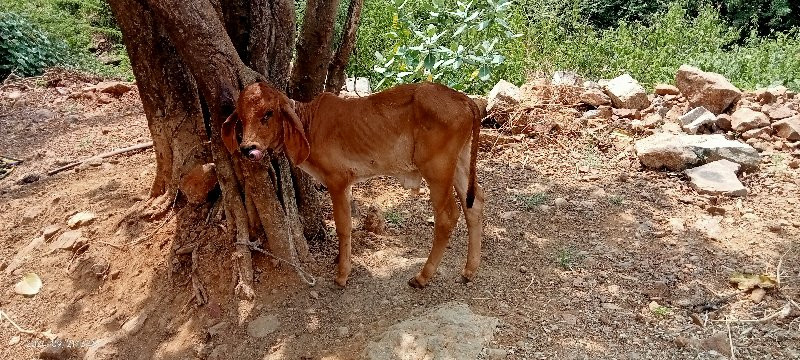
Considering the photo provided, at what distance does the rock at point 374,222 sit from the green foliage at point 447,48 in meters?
2.02

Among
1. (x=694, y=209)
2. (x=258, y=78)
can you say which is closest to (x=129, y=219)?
(x=258, y=78)

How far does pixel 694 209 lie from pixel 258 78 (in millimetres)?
3680

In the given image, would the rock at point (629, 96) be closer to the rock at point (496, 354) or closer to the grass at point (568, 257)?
the grass at point (568, 257)

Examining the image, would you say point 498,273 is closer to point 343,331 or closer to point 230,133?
point 343,331

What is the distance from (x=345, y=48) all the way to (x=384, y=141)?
0.98 meters

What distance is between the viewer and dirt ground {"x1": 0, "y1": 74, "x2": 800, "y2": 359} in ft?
13.1

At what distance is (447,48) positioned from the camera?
23.6 feet

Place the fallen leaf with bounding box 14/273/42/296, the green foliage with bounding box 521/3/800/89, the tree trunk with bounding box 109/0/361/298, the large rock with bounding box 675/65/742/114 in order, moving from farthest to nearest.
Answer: the green foliage with bounding box 521/3/800/89 → the large rock with bounding box 675/65/742/114 → the fallen leaf with bounding box 14/273/42/296 → the tree trunk with bounding box 109/0/361/298

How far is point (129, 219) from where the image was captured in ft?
16.9

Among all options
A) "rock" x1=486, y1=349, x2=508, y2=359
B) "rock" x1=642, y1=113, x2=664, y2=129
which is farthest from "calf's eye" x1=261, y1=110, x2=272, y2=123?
"rock" x1=642, y1=113, x2=664, y2=129

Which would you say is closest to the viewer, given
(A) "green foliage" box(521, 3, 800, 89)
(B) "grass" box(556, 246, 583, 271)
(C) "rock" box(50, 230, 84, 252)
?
(B) "grass" box(556, 246, 583, 271)

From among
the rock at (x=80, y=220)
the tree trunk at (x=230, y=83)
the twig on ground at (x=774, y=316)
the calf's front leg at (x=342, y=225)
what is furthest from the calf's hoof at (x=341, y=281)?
the twig on ground at (x=774, y=316)

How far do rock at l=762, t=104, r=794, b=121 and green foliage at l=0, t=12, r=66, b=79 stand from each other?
9.97 m

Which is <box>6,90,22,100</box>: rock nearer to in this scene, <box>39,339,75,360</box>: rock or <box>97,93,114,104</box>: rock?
<box>97,93,114,104</box>: rock
